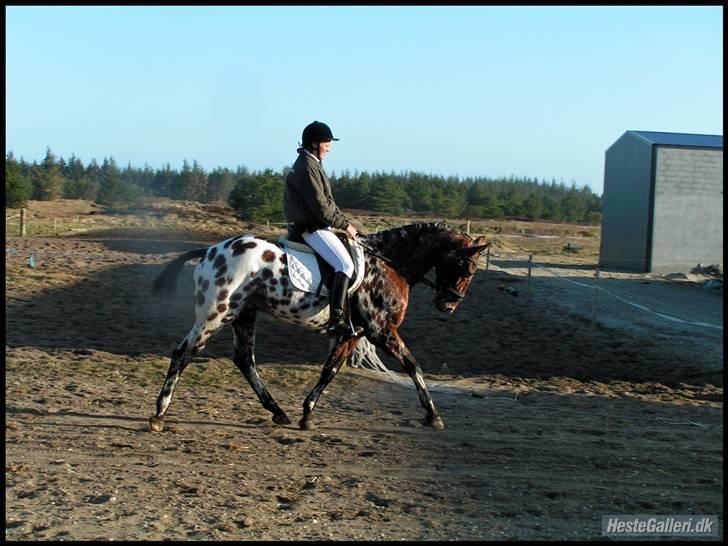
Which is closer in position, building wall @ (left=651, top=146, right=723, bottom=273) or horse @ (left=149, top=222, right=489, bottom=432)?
horse @ (left=149, top=222, right=489, bottom=432)

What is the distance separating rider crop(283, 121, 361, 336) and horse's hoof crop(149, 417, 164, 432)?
1772mm

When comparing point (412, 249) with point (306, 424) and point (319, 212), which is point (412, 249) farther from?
point (306, 424)

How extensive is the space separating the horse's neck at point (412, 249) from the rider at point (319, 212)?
59cm

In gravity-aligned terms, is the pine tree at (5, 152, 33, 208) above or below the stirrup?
above

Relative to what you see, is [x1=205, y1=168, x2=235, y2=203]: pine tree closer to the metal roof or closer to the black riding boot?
the metal roof

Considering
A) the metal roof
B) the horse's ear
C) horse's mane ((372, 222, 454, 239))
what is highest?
the metal roof

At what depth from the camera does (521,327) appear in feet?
48.7

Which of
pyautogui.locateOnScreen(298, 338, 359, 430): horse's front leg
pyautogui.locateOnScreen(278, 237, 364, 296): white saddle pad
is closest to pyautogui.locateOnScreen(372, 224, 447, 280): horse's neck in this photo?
pyautogui.locateOnScreen(278, 237, 364, 296): white saddle pad

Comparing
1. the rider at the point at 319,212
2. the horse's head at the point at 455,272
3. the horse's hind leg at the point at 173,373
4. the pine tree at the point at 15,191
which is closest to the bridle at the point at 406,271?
the horse's head at the point at 455,272

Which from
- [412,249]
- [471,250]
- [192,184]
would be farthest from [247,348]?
[192,184]

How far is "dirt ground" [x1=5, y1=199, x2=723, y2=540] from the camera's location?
5.11m

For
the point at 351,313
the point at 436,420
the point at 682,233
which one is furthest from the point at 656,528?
the point at 682,233

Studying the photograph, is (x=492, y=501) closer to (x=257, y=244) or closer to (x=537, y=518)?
(x=537, y=518)

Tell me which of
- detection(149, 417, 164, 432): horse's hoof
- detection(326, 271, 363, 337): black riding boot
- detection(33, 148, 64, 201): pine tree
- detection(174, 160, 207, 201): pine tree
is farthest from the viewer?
detection(174, 160, 207, 201): pine tree
